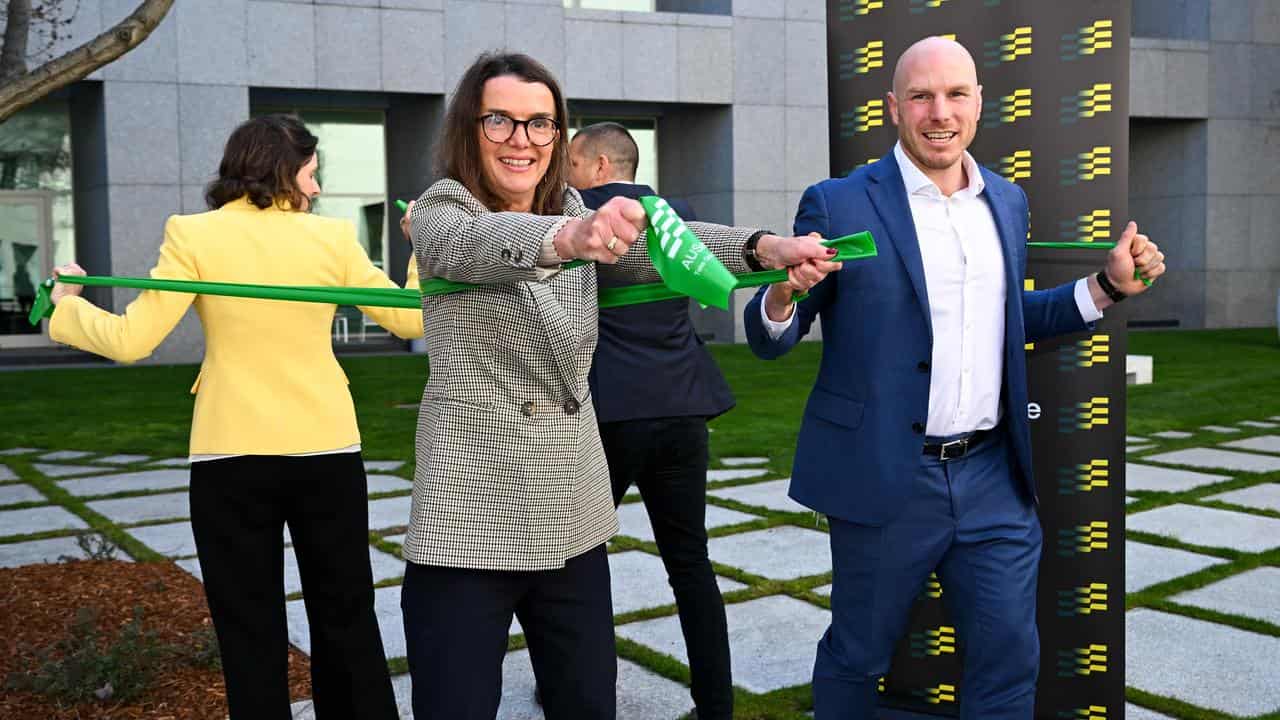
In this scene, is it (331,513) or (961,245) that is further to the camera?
(331,513)

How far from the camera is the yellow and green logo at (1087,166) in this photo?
371cm

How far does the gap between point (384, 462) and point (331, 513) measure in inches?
247

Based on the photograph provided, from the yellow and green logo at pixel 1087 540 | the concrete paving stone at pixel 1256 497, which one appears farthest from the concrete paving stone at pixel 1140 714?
the concrete paving stone at pixel 1256 497

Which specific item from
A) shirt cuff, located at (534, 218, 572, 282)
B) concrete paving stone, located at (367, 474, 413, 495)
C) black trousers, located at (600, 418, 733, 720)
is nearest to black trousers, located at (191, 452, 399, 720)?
black trousers, located at (600, 418, 733, 720)

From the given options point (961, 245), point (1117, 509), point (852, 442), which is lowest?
point (1117, 509)

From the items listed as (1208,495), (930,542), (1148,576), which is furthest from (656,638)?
(1208,495)

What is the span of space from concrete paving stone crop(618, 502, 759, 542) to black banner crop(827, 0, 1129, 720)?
10.3ft

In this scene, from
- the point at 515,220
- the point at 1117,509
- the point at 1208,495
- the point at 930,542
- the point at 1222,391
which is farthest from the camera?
the point at 1222,391

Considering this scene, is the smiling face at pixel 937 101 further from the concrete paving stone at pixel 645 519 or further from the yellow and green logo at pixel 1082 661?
the concrete paving stone at pixel 645 519

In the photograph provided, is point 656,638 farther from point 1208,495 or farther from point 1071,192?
point 1208,495

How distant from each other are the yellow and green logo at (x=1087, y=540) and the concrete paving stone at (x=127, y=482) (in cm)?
641

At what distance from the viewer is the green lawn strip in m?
6.47

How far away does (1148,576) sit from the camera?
585 centimetres

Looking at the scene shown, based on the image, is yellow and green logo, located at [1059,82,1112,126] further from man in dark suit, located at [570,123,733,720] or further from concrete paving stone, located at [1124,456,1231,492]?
concrete paving stone, located at [1124,456,1231,492]
